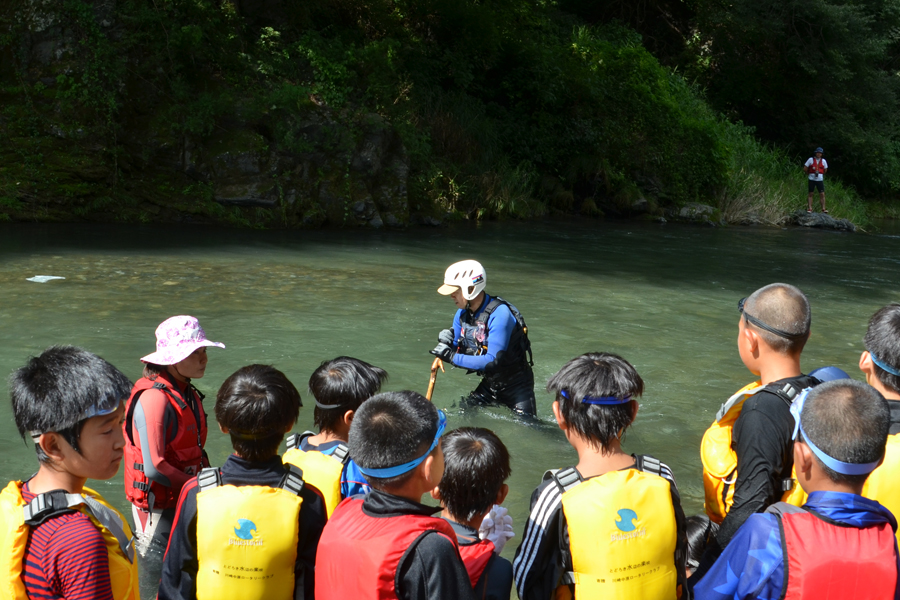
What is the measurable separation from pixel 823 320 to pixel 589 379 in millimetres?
9900

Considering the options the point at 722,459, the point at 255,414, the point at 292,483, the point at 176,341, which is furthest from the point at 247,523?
the point at 722,459

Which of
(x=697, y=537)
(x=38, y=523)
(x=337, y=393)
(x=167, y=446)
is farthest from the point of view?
(x=167, y=446)

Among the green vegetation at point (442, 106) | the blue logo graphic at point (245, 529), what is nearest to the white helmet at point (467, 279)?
the blue logo graphic at point (245, 529)

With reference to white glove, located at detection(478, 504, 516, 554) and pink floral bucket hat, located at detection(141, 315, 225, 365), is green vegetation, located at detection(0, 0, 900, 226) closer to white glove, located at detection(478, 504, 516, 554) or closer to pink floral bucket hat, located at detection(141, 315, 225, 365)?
pink floral bucket hat, located at detection(141, 315, 225, 365)

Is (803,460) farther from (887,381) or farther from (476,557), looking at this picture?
(476,557)

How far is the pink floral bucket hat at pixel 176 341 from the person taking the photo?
3.96 m

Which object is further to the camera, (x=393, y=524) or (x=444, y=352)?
(x=444, y=352)

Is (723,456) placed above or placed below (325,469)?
above

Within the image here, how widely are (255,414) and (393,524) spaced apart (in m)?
0.88

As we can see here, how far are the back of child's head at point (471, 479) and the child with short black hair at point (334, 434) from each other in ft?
1.86

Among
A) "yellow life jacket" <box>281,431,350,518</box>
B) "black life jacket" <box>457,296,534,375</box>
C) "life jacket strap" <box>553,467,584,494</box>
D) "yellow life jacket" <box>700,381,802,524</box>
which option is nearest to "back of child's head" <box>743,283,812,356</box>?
"yellow life jacket" <box>700,381,802,524</box>

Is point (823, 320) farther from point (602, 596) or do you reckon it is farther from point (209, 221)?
point (209, 221)

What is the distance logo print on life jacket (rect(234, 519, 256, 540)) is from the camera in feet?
9.66

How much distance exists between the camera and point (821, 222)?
89.6 ft
